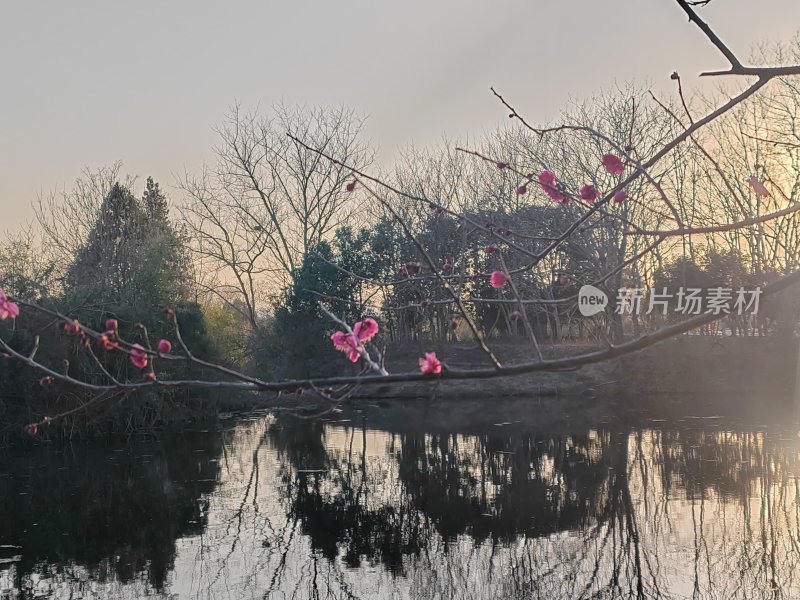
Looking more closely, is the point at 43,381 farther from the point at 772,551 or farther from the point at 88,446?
the point at 88,446

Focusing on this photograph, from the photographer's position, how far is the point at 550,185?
2.52 metres

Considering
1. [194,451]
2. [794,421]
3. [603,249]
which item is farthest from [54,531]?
[603,249]

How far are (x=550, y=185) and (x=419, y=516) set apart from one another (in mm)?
5645

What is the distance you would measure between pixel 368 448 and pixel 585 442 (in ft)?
9.28

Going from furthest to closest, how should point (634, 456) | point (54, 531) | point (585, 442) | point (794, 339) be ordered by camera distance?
point (794, 339)
point (585, 442)
point (634, 456)
point (54, 531)

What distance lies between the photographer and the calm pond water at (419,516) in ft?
19.2

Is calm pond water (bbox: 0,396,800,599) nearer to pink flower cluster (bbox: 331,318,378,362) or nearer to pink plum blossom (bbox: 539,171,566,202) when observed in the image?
pink plum blossom (bbox: 539,171,566,202)

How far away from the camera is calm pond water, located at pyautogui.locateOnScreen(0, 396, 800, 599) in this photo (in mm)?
5844

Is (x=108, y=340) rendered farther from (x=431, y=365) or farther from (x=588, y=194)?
(x=588, y=194)

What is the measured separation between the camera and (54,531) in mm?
7598

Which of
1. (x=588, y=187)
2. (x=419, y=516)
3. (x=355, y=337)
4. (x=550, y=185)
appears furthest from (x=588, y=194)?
(x=419, y=516)

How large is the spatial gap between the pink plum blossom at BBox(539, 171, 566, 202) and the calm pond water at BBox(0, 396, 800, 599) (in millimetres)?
3682

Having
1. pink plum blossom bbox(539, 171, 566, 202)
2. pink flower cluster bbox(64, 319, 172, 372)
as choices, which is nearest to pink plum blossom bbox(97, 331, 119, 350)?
pink flower cluster bbox(64, 319, 172, 372)

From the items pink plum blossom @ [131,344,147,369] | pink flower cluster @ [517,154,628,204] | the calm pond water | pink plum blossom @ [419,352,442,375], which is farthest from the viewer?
the calm pond water
